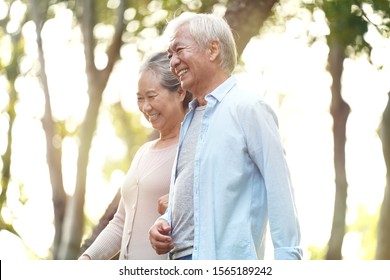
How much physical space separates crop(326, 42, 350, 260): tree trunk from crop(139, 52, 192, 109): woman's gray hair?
5937 millimetres

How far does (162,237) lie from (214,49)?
71cm

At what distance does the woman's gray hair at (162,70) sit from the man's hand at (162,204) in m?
0.47

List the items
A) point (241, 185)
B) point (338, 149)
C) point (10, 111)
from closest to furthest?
point (241, 185), point (10, 111), point (338, 149)

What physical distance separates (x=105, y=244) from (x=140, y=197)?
33 centimetres

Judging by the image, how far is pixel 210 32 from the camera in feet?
10.1

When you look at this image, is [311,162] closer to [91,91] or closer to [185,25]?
[91,91]

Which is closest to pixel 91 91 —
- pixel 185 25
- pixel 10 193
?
pixel 185 25

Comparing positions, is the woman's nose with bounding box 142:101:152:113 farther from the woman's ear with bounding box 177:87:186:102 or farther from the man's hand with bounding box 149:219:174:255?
the man's hand with bounding box 149:219:174:255

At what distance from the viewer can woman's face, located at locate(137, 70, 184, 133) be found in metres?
3.41

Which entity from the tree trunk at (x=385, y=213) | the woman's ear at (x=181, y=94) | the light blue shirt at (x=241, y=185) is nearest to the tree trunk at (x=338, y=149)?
the tree trunk at (x=385, y=213)

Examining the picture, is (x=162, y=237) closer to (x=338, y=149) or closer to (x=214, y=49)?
(x=214, y=49)

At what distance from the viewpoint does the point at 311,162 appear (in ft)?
50.1

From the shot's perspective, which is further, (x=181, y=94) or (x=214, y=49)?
(x=181, y=94)

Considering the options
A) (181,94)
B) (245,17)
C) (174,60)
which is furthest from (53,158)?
(174,60)
